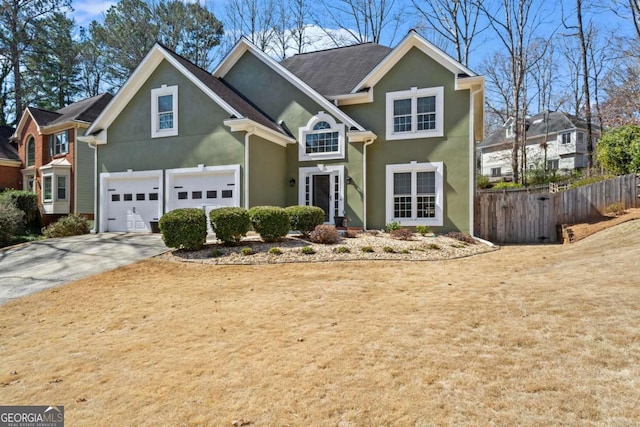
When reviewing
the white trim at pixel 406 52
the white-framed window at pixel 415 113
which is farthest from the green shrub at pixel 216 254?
the white trim at pixel 406 52

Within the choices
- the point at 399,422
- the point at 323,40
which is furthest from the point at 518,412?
the point at 323,40

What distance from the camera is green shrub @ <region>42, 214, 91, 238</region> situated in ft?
52.9

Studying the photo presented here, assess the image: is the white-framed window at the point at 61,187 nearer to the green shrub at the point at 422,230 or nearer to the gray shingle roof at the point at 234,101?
the gray shingle roof at the point at 234,101

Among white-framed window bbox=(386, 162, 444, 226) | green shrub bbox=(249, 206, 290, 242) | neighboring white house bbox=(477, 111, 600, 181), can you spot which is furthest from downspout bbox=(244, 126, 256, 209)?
neighboring white house bbox=(477, 111, 600, 181)

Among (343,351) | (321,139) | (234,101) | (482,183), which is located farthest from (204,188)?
(482,183)

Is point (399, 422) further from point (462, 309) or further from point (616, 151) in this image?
point (616, 151)

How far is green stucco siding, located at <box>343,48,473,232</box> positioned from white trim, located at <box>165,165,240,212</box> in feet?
17.1

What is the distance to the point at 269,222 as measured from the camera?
11359 millimetres

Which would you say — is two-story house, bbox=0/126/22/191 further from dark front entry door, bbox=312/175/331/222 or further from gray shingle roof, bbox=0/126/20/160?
dark front entry door, bbox=312/175/331/222

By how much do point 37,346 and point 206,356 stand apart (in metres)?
2.60

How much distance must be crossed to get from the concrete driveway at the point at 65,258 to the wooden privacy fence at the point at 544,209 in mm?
11681

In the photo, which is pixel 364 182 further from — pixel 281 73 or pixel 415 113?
pixel 281 73

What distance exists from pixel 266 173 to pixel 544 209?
416 inches

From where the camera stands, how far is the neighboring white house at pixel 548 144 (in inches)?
1499
